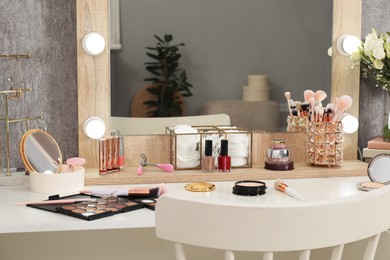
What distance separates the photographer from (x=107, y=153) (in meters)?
1.91

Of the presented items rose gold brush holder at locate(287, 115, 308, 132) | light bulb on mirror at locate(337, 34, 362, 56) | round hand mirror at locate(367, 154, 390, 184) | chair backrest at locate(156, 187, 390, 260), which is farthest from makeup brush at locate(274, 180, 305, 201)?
light bulb on mirror at locate(337, 34, 362, 56)

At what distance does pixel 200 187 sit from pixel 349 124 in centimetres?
63

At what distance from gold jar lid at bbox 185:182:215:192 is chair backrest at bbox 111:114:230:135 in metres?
0.30

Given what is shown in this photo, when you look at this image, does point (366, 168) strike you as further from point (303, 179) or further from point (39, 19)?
point (39, 19)

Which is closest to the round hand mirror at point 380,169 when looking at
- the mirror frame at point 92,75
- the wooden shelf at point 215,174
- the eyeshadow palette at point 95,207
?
the wooden shelf at point 215,174

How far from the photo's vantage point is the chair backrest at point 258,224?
1.15 m

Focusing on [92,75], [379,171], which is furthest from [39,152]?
[379,171]

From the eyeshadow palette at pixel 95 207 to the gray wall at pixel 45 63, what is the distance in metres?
0.43

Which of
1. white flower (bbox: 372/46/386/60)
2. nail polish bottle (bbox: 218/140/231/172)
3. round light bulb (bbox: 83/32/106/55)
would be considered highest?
round light bulb (bbox: 83/32/106/55)

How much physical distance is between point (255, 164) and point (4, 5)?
2.98ft

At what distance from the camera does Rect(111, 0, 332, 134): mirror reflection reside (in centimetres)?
201

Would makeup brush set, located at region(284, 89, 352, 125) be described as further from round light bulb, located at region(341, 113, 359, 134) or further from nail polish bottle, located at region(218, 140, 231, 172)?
nail polish bottle, located at region(218, 140, 231, 172)

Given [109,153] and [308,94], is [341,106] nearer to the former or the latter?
[308,94]

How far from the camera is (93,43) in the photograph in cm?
196
